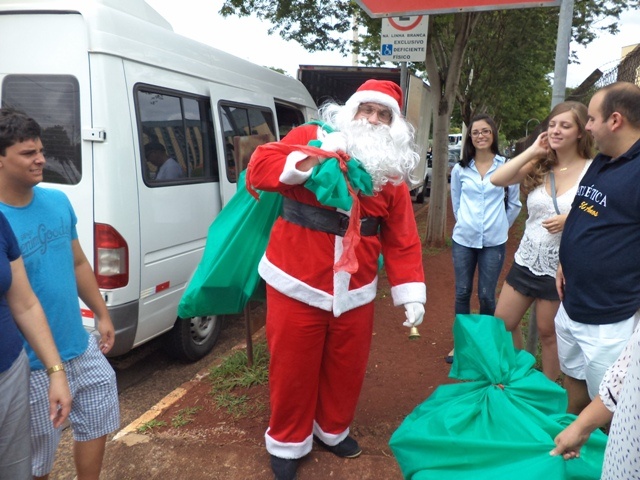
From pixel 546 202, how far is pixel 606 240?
0.69 meters

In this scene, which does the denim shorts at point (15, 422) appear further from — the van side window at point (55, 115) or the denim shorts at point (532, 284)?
the denim shorts at point (532, 284)

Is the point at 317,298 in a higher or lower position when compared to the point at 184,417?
higher

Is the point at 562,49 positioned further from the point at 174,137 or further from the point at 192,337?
the point at 192,337

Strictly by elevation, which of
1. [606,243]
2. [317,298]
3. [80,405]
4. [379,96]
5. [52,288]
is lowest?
[80,405]

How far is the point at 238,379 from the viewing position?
11.7 feet

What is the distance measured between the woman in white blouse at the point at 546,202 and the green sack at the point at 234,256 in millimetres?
1328

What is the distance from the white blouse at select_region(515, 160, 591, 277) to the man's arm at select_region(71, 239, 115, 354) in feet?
7.28

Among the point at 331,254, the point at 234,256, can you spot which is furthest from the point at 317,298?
the point at 234,256

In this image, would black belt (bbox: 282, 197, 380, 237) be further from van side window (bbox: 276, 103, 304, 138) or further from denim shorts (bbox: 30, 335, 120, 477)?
van side window (bbox: 276, 103, 304, 138)

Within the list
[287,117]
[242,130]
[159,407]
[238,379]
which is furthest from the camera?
[287,117]

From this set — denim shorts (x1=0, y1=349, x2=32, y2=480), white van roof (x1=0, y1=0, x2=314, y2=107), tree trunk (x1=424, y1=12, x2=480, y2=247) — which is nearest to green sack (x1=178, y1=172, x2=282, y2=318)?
denim shorts (x1=0, y1=349, x2=32, y2=480)

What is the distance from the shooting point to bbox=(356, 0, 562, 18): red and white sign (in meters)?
3.18

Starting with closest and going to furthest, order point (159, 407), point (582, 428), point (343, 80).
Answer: point (582, 428), point (159, 407), point (343, 80)

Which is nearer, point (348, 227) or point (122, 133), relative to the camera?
point (348, 227)
